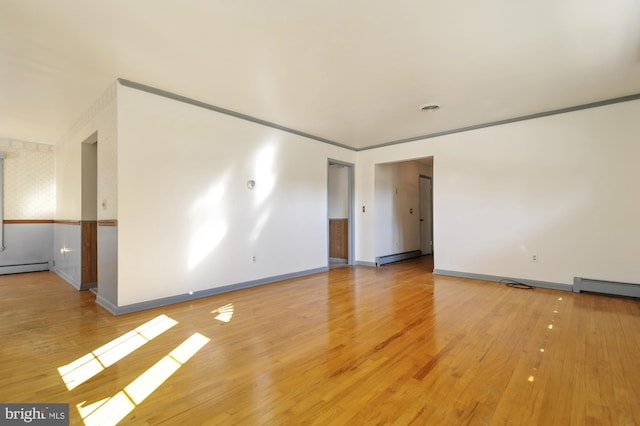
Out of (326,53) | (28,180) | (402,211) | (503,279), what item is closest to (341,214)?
(402,211)

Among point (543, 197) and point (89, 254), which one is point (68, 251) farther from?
point (543, 197)

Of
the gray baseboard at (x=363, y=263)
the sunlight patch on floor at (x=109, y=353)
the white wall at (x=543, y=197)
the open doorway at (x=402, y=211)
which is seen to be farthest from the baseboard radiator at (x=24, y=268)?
the white wall at (x=543, y=197)

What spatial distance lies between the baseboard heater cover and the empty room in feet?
1.84

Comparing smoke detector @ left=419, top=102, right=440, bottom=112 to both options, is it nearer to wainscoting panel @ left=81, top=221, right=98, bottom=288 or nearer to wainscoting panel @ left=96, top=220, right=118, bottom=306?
wainscoting panel @ left=96, top=220, right=118, bottom=306

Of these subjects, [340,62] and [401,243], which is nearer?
[340,62]

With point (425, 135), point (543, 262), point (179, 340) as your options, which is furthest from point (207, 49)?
point (543, 262)

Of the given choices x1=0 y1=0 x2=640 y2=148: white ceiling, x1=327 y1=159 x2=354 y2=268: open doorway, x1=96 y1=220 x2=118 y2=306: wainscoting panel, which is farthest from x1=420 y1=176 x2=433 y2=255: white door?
x1=96 y1=220 x2=118 y2=306: wainscoting panel

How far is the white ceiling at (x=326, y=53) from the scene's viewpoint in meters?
2.20

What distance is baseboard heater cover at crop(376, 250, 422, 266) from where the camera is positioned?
6363 millimetres

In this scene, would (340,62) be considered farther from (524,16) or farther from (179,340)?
(179,340)

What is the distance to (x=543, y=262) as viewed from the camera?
432cm

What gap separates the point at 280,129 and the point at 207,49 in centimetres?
227

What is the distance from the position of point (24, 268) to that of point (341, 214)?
21.3 ft

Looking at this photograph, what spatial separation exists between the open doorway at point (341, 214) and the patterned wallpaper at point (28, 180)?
5815 millimetres
